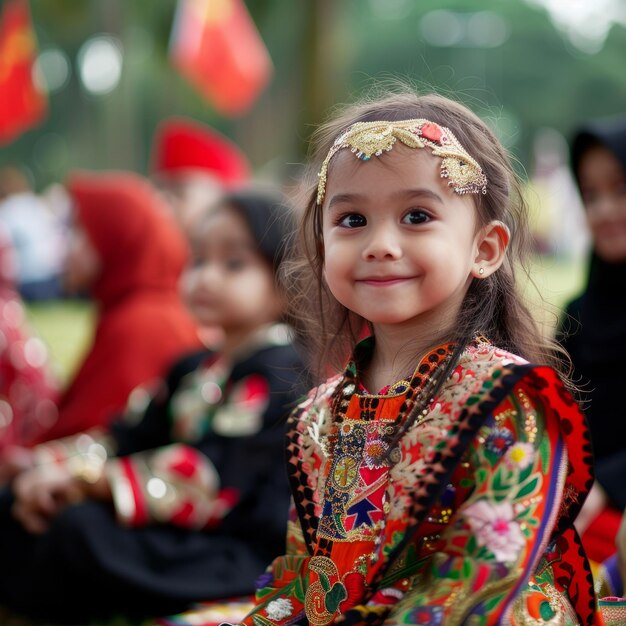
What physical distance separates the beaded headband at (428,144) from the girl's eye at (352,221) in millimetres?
96

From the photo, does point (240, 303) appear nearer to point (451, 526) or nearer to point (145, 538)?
point (145, 538)

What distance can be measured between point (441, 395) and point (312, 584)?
0.39 metres

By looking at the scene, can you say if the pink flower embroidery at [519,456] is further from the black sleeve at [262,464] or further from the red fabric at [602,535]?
the black sleeve at [262,464]

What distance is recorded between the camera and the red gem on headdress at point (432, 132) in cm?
164

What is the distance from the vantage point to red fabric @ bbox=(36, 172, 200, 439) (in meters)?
4.21

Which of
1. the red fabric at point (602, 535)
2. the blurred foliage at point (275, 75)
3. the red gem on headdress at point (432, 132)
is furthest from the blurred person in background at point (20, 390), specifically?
the blurred foliage at point (275, 75)

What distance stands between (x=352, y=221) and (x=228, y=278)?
1.59 meters

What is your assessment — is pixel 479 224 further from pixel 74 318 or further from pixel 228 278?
pixel 74 318

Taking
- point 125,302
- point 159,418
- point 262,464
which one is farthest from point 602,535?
point 125,302

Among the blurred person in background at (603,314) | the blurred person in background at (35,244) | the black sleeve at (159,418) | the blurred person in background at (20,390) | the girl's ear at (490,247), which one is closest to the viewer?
the girl's ear at (490,247)

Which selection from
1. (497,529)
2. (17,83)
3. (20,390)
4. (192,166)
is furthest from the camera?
(17,83)

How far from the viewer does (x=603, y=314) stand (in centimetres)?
328

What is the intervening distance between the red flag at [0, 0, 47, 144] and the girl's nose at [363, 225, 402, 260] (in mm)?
7570

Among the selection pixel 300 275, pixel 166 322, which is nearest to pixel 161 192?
pixel 166 322
